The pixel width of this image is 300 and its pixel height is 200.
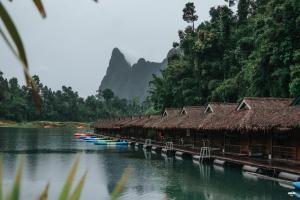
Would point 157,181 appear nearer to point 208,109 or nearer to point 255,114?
point 255,114

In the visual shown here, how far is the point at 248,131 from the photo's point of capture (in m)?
23.8

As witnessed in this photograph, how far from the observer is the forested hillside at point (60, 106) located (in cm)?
9975

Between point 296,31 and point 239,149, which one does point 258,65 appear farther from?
point 239,149

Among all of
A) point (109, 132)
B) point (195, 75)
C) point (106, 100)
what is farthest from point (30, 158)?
point (106, 100)

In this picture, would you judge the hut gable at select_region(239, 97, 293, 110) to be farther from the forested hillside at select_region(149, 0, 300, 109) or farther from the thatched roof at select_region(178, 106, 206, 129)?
the thatched roof at select_region(178, 106, 206, 129)

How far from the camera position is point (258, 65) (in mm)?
34031

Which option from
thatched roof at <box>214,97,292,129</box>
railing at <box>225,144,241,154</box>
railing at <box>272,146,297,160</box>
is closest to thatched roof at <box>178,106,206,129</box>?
railing at <box>225,144,241,154</box>

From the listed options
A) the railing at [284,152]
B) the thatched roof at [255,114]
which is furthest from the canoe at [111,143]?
the railing at [284,152]

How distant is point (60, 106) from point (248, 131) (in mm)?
91545

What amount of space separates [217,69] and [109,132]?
2279 centimetres

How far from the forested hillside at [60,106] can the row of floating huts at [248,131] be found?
227 feet

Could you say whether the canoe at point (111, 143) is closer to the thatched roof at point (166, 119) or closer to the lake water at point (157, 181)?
the thatched roof at point (166, 119)

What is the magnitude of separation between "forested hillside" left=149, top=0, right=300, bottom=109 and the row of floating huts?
5060 millimetres

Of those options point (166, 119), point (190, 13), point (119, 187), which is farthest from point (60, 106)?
point (119, 187)
